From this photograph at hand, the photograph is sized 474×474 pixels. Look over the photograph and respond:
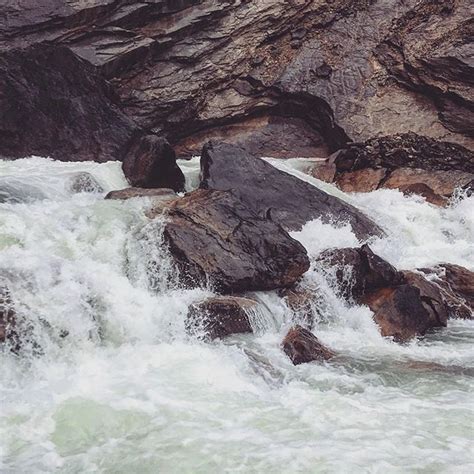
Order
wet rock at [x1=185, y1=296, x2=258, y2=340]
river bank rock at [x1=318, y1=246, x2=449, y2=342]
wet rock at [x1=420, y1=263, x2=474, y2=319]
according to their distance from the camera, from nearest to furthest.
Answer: wet rock at [x1=185, y1=296, x2=258, y2=340]
river bank rock at [x1=318, y1=246, x2=449, y2=342]
wet rock at [x1=420, y1=263, x2=474, y2=319]

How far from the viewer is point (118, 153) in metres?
16.7

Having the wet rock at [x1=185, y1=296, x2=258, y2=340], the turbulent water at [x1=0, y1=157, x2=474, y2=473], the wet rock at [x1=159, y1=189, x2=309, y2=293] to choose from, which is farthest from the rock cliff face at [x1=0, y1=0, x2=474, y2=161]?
the wet rock at [x1=185, y1=296, x2=258, y2=340]

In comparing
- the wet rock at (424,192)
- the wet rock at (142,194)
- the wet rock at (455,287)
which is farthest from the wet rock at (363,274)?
the wet rock at (424,192)

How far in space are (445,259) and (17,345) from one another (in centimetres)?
998

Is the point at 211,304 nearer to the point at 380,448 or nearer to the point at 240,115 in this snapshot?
the point at 380,448

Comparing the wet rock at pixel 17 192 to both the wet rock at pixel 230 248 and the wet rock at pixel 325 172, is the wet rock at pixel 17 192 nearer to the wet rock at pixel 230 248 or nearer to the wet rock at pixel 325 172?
the wet rock at pixel 230 248

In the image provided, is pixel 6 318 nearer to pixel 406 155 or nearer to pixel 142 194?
pixel 142 194

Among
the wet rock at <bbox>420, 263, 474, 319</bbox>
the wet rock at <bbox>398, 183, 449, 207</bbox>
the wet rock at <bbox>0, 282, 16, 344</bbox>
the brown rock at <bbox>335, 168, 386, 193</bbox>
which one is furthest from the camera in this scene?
the brown rock at <bbox>335, 168, 386, 193</bbox>

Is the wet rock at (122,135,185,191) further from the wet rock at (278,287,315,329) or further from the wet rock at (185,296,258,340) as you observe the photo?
the wet rock at (185,296,258,340)

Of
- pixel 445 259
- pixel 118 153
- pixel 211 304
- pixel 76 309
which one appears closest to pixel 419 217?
pixel 445 259

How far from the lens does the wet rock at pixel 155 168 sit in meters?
14.4

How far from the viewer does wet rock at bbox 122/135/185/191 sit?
14375 millimetres

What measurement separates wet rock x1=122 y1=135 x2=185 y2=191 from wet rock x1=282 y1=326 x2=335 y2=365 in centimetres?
692

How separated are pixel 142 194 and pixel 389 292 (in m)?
5.55
